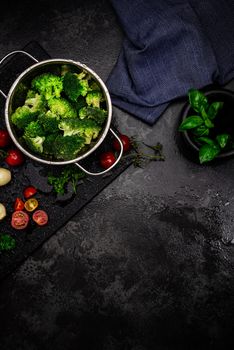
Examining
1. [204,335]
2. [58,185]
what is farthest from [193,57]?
[204,335]

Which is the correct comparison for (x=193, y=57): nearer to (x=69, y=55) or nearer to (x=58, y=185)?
(x=69, y=55)

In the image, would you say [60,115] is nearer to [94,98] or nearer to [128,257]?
[94,98]

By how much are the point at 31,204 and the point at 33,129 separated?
40 centimetres

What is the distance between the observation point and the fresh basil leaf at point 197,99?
161 cm

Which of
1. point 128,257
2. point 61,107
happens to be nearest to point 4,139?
point 61,107

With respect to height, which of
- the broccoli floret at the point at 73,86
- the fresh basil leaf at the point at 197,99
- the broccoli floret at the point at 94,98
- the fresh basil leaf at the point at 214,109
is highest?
the broccoli floret at the point at 73,86

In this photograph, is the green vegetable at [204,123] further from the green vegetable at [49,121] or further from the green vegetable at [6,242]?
the green vegetable at [6,242]

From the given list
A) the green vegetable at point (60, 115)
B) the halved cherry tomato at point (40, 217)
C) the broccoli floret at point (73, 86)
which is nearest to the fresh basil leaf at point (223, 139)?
the green vegetable at point (60, 115)

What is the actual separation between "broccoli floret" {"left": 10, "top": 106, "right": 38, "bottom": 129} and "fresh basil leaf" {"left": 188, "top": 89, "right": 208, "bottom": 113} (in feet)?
2.17

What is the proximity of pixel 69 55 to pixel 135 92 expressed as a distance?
40 centimetres

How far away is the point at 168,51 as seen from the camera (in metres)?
1.88

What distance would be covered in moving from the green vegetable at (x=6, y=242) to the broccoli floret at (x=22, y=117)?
54 cm

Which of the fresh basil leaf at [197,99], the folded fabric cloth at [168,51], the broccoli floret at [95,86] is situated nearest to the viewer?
the fresh basil leaf at [197,99]

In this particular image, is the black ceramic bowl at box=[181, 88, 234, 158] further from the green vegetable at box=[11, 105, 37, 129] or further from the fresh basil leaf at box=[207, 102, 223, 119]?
the green vegetable at box=[11, 105, 37, 129]
